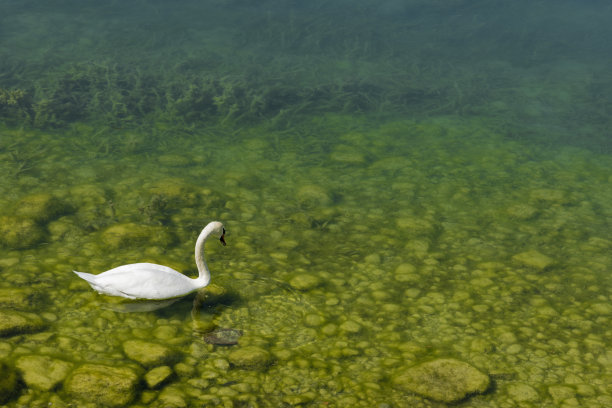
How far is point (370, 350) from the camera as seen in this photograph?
3615mm

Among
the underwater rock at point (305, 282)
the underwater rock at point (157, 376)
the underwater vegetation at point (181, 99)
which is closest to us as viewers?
the underwater rock at point (157, 376)

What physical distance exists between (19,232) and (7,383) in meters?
2.02

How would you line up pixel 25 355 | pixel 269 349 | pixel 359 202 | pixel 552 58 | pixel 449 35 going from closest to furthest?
pixel 25 355 → pixel 269 349 → pixel 359 202 → pixel 552 58 → pixel 449 35

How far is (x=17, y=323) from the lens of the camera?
332 centimetres

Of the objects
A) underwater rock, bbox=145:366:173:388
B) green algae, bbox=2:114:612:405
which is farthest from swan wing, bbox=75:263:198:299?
underwater rock, bbox=145:366:173:388

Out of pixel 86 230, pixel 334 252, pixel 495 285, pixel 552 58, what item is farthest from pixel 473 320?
pixel 552 58

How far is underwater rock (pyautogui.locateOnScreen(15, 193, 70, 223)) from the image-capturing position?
16.0 ft

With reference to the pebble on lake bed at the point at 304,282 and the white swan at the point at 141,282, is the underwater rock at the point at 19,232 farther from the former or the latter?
the pebble on lake bed at the point at 304,282

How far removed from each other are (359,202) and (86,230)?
2.52 meters

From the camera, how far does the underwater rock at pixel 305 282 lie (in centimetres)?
426

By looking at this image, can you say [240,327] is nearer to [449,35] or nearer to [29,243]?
[29,243]

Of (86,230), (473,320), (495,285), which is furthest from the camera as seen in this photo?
(86,230)

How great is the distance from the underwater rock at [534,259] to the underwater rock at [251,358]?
246cm

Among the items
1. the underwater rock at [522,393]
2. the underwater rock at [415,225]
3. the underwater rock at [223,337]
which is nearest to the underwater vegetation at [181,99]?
the underwater rock at [415,225]
